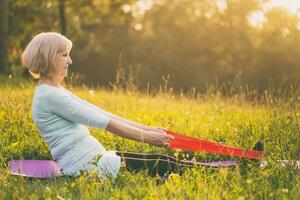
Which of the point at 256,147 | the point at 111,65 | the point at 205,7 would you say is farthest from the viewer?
the point at 205,7

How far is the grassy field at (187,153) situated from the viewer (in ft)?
13.2

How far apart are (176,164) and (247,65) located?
1468 inches

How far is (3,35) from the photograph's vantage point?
63.8 ft

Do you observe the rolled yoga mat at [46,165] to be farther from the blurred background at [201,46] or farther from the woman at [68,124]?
the blurred background at [201,46]

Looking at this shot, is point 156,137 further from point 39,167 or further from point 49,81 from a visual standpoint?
point 39,167

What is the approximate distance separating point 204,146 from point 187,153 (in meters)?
0.73

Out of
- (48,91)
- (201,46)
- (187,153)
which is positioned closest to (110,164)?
(48,91)

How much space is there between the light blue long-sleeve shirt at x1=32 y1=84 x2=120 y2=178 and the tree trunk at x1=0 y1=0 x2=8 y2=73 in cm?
1452

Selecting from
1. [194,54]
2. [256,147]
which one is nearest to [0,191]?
[256,147]

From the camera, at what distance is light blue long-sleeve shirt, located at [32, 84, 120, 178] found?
4605 mm

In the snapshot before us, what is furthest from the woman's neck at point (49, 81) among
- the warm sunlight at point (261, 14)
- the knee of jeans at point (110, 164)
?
the warm sunlight at point (261, 14)

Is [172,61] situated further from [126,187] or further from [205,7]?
[126,187]

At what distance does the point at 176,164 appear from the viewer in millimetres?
4770

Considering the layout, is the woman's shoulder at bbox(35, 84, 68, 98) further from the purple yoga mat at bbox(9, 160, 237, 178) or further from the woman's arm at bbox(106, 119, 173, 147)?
the purple yoga mat at bbox(9, 160, 237, 178)
